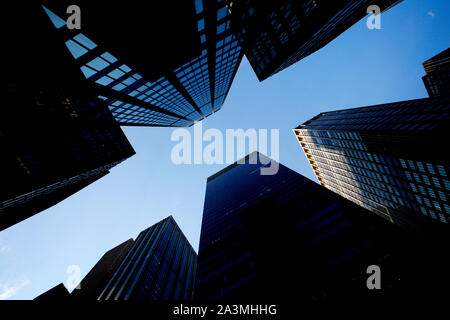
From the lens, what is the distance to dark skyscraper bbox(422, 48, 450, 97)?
7591 cm

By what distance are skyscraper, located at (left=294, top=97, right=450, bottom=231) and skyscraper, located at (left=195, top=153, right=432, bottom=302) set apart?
11388 millimetres

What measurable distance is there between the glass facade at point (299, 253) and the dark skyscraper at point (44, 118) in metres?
29.9

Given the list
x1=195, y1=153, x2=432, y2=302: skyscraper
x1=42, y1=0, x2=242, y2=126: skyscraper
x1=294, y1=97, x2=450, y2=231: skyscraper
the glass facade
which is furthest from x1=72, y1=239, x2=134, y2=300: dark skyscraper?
x1=294, y1=97, x2=450, y2=231: skyscraper

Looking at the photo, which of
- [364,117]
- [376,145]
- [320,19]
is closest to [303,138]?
[364,117]

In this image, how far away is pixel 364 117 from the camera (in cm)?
5156

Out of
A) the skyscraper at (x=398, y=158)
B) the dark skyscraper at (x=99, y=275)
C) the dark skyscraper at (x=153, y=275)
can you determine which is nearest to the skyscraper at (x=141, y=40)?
the skyscraper at (x=398, y=158)

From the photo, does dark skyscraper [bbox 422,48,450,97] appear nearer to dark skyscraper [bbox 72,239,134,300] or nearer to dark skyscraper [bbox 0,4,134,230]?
dark skyscraper [bbox 0,4,134,230]

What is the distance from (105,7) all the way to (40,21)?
488cm

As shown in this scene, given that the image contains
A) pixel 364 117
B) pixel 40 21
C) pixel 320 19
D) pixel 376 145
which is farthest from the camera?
pixel 364 117

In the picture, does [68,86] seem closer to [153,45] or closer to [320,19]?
[153,45]

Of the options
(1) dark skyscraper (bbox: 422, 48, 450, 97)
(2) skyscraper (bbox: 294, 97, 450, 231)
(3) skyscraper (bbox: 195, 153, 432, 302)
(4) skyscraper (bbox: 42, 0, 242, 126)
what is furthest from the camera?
(1) dark skyscraper (bbox: 422, 48, 450, 97)

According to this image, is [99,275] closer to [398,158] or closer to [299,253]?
[299,253]

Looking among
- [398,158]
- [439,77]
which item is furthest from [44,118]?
[439,77]

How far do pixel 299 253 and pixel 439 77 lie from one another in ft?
341
